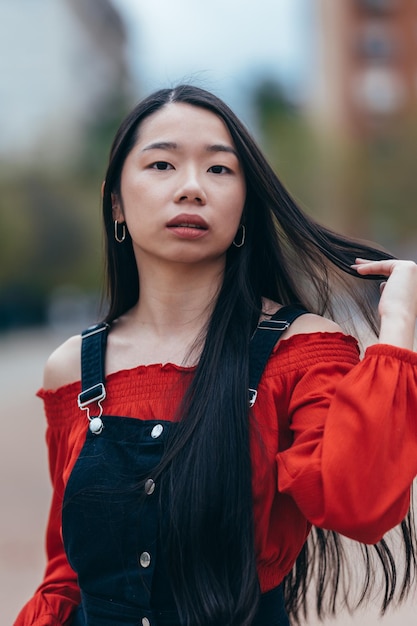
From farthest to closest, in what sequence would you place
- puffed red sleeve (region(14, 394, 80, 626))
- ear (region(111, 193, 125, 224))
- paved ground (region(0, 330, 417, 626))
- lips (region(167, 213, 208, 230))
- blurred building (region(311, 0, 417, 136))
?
blurred building (region(311, 0, 417, 136))
paved ground (region(0, 330, 417, 626))
ear (region(111, 193, 125, 224))
puffed red sleeve (region(14, 394, 80, 626))
lips (region(167, 213, 208, 230))

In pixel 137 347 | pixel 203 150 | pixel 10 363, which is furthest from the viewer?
pixel 10 363

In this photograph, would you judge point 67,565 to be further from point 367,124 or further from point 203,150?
point 367,124

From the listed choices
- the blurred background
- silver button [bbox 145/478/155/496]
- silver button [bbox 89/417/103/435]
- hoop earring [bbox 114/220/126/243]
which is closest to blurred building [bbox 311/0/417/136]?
the blurred background

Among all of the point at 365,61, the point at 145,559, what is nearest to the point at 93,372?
the point at 145,559

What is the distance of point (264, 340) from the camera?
2.24 meters

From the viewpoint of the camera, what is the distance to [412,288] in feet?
7.04

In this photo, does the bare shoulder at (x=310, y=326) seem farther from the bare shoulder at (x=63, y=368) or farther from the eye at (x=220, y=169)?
the bare shoulder at (x=63, y=368)

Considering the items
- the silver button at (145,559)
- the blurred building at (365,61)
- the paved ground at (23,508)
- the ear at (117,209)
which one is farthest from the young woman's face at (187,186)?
the blurred building at (365,61)

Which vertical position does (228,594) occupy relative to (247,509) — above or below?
below

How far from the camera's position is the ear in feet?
8.53

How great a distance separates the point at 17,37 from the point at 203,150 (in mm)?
52805

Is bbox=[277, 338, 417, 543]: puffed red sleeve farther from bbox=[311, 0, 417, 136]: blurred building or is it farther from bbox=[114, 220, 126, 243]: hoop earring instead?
bbox=[311, 0, 417, 136]: blurred building

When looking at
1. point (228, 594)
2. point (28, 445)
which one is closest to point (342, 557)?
point (228, 594)

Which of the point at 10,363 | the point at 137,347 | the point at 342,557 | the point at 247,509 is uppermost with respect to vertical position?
the point at 137,347
